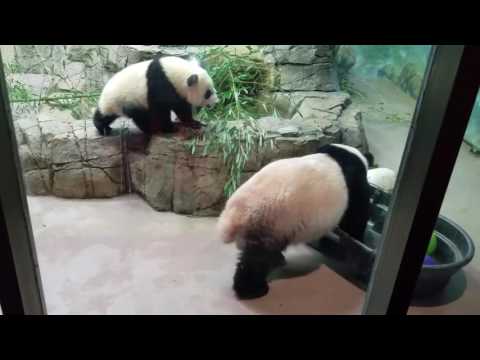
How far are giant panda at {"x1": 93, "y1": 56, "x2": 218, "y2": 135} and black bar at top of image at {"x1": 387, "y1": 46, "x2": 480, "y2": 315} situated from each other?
35.6 inches

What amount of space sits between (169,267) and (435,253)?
1.02 meters

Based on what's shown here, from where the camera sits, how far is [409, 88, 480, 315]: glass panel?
4.49 ft

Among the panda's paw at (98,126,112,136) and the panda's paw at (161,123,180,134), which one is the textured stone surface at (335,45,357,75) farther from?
the panda's paw at (98,126,112,136)

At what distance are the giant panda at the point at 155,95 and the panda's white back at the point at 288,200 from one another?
1.18 ft

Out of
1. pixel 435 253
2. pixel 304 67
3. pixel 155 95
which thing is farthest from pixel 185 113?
pixel 435 253

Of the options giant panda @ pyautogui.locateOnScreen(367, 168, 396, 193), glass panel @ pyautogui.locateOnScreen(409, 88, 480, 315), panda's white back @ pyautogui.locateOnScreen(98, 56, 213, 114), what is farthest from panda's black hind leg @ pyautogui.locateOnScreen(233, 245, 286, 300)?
panda's white back @ pyautogui.locateOnScreen(98, 56, 213, 114)

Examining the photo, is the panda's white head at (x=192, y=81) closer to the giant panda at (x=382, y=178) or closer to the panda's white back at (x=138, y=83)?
the panda's white back at (x=138, y=83)

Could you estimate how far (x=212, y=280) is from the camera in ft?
4.80

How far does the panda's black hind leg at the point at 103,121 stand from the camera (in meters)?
1.48

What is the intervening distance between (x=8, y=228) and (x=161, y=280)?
71 cm

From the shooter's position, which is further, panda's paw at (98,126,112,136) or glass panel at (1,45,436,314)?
panda's paw at (98,126,112,136)
